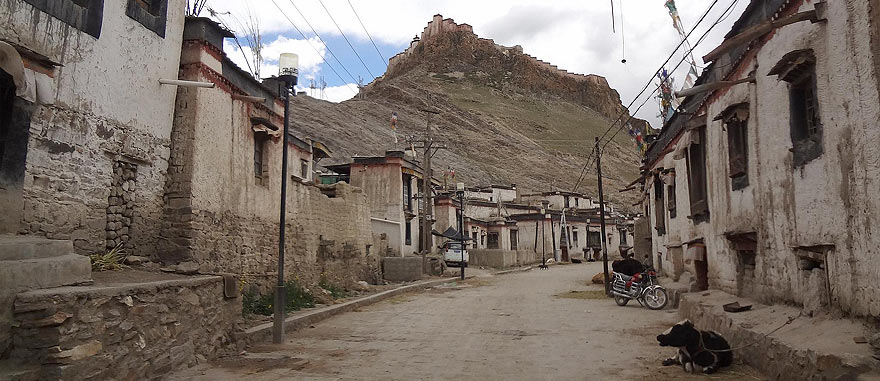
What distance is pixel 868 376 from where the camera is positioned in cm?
468

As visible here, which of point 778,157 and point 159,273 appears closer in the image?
point 778,157

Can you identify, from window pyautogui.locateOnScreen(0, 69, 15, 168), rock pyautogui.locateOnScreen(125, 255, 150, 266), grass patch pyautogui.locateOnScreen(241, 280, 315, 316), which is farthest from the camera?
grass patch pyautogui.locateOnScreen(241, 280, 315, 316)

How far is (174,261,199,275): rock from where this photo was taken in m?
9.37

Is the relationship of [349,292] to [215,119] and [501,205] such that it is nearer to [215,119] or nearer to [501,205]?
[215,119]

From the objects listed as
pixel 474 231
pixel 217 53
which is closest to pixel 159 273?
pixel 217 53

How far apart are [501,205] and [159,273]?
173 ft

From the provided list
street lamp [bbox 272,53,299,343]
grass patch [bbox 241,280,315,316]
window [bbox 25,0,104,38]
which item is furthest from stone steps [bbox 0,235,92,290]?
grass patch [bbox 241,280,315,316]

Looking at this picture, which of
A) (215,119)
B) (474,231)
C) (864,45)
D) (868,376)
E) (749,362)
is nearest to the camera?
(868,376)

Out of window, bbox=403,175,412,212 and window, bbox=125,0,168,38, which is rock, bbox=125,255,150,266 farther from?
window, bbox=403,175,412,212

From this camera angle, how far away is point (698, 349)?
7.32m

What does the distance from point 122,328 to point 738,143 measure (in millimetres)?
10173

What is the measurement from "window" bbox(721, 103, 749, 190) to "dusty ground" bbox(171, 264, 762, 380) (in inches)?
132

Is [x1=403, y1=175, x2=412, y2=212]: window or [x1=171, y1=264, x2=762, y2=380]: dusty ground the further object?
[x1=403, y1=175, x2=412, y2=212]: window

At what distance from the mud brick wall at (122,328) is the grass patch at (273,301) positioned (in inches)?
95.9
